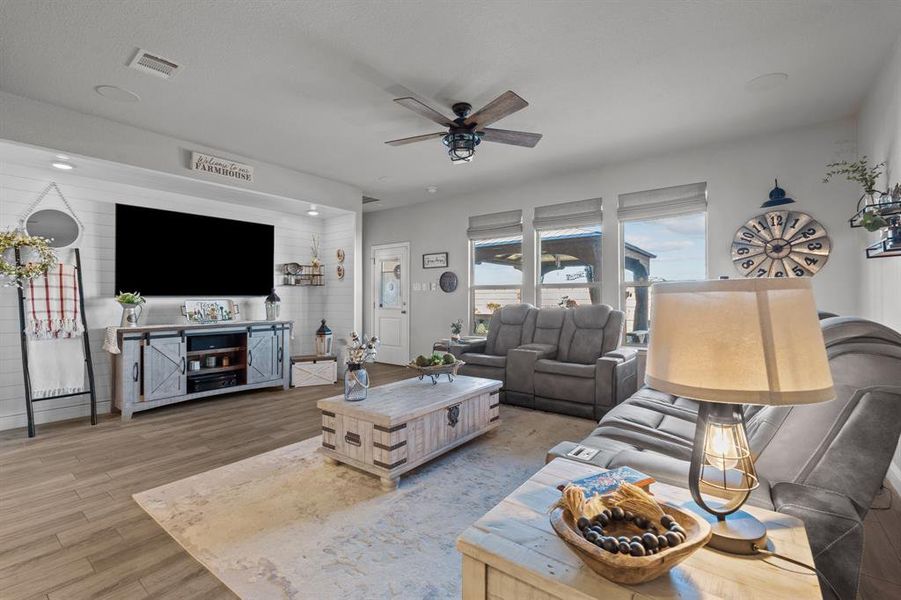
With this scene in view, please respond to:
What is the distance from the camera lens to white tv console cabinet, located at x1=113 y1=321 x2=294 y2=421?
13.0 feet

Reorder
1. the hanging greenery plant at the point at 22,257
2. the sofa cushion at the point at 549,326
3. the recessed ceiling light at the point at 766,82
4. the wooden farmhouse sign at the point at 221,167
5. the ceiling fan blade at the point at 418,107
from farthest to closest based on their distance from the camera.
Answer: the sofa cushion at the point at 549,326
the wooden farmhouse sign at the point at 221,167
the hanging greenery plant at the point at 22,257
the recessed ceiling light at the point at 766,82
the ceiling fan blade at the point at 418,107

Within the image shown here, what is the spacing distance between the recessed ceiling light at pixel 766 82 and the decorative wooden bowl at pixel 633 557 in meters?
3.39

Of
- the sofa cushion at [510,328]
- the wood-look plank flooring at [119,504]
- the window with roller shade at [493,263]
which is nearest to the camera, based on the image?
the wood-look plank flooring at [119,504]

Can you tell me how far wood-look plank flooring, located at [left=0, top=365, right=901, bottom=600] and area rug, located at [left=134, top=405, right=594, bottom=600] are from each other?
0.43ft

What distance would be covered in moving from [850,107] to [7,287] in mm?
7435

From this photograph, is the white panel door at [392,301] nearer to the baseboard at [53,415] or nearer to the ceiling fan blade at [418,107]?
the baseboard at [53,415]

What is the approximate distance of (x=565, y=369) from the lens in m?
3.99

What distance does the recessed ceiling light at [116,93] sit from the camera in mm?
3025

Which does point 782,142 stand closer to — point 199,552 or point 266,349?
point 199,552

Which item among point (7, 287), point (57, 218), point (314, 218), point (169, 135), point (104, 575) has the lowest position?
point (104, 575)

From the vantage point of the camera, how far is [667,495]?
1.16 meters

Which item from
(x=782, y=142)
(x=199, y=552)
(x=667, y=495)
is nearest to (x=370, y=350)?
(x=199, y=552)

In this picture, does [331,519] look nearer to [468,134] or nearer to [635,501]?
[635,501]

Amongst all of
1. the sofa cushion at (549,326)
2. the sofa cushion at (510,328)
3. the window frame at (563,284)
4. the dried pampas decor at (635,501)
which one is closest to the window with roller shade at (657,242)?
the window frame at (563,284)
